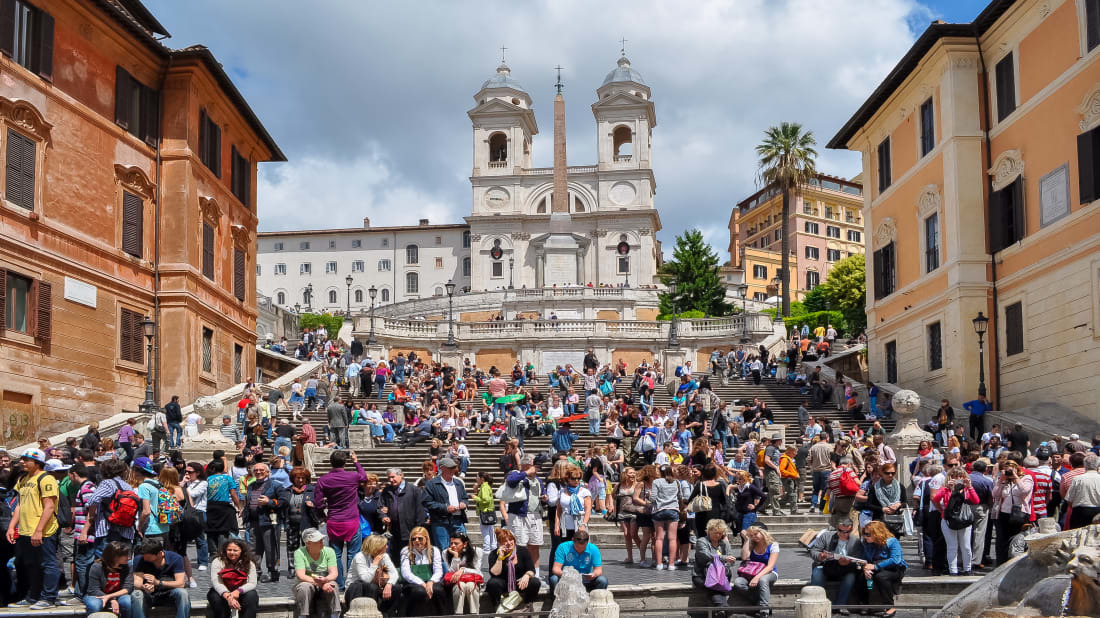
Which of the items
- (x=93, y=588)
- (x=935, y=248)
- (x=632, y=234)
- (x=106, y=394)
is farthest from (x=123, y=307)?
(x=632, y=234)

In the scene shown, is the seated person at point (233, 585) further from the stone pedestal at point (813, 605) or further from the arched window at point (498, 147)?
the arched window at point (498, 147)

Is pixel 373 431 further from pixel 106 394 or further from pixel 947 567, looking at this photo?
pixel 947 567

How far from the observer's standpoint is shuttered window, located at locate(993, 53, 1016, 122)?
28172mm

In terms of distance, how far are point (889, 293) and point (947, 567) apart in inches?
818

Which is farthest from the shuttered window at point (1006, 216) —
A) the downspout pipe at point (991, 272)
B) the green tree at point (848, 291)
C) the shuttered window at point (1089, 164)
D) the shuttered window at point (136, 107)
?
the green tree at point (848, 291)

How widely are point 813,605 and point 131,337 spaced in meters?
21.6

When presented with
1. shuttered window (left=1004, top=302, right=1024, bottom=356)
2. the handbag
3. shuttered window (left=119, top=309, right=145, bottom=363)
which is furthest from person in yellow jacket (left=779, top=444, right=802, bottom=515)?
shuttered window (left=119, top=309, right=145, bottom=363)

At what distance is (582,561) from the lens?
13.0m

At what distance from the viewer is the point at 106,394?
27.3 meters

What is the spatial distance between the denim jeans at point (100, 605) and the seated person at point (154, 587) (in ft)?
0.16

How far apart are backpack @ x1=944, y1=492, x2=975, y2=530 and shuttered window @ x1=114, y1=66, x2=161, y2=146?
21.8m

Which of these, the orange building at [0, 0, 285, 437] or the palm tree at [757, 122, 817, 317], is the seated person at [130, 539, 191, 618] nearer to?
the orange building at [0, 0, 285, 437]

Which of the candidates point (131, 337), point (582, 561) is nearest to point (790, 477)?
point (582, 561)

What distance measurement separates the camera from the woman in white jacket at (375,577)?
40.2ft
